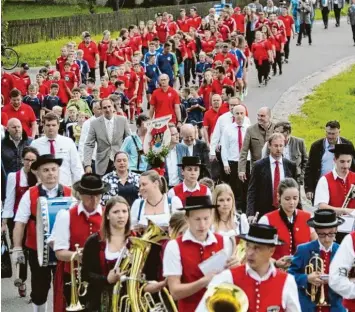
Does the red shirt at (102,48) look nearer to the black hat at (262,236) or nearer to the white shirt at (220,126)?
the white shirt at (220,126)

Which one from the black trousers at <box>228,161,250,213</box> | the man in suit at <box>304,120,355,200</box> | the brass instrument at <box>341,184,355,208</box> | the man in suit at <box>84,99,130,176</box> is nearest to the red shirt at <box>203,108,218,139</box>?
the black trousers at <box>228,161,250,213</box>

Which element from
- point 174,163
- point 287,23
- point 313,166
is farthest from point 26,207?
point 287,23

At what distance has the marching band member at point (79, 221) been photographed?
10.9 m

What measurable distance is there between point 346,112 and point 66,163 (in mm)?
19643

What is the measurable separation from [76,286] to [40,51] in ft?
115

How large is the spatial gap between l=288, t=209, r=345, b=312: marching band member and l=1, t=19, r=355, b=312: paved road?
19045mm

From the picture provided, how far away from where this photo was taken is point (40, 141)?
1545 centimetres

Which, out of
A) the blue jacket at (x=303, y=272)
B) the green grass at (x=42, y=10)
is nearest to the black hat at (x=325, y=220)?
the blue jacket at (x=303, y=272)

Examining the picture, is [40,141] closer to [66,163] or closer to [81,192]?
[66,163]

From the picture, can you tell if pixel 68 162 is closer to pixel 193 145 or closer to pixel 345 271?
pixel 193 145

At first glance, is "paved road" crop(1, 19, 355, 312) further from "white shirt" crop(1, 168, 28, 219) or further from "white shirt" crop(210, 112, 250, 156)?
"white shirt" crop(1, 168, 28, 219)

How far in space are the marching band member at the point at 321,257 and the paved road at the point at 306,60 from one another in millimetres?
19045

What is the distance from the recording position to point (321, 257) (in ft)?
32.8

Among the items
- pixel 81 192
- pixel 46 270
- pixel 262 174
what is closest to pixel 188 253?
pixel 81 192
